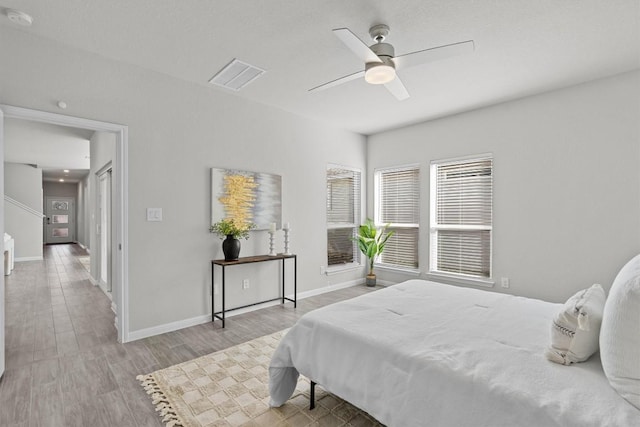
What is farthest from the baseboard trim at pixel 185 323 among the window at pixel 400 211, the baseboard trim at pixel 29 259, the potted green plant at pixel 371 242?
the baseboard trim at pixel 29 259

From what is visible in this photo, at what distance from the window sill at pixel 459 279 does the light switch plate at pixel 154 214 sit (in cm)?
372

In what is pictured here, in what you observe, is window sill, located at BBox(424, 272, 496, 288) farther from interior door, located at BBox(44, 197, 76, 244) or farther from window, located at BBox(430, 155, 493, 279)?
interior door, located at BBox(44, 197, 76, 244)

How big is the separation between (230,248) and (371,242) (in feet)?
8.19

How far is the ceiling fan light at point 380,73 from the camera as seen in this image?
7.47 ft

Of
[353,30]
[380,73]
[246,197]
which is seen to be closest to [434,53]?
[380,73]

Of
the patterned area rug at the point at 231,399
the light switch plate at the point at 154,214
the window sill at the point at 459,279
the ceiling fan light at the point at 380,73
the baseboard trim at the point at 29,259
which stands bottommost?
the patterned area rug at the point at 231,399

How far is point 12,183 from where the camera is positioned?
8.38 m

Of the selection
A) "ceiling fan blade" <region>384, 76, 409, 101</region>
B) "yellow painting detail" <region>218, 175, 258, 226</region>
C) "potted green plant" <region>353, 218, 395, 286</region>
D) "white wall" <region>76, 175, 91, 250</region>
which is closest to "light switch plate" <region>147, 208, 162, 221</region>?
"yellow painting detail" <region>218, 175, 258, 226</region>

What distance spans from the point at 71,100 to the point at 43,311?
2816 millimetres

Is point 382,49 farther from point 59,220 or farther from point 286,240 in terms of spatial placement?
point 59,220

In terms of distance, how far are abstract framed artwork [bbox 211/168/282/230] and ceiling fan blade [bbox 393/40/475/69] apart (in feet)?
7.43

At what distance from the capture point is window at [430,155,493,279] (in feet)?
14.0

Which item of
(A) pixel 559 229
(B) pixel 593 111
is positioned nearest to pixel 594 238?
(A) pixel 559 229

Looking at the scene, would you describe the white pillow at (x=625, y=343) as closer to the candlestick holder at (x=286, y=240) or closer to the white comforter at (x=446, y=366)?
the white comforter at (x=446, y=366)
